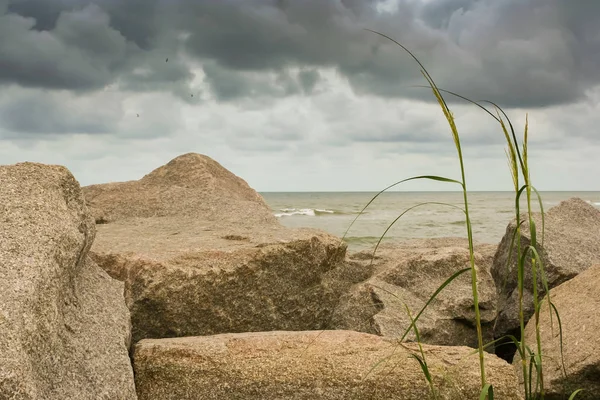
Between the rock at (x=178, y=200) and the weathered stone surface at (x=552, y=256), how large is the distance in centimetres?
205

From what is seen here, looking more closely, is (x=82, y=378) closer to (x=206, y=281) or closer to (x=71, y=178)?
(x=71, y=178)

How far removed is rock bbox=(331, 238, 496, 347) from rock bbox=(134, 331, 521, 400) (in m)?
0.96

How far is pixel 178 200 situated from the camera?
20.7ft

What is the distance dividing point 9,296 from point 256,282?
2020mm

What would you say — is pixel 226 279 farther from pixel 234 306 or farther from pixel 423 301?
pixel 423 301

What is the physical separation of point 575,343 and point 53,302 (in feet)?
9.23

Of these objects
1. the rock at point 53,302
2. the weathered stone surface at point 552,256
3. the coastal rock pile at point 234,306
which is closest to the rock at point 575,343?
the coastal rock pile at point 234,306

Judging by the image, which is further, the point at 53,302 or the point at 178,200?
the point at 178,200

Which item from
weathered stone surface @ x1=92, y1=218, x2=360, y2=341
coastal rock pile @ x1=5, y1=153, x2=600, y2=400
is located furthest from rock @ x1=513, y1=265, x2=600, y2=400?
weathered stone surface @ x1=92, y1=218, x2=360, y2=341

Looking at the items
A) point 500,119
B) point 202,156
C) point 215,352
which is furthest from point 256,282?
point 202,156

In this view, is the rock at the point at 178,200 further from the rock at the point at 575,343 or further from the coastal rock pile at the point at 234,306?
the rock at the point at 575,343

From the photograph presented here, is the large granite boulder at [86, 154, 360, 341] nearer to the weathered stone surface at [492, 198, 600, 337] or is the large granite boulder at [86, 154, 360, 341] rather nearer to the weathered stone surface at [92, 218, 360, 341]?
the weathered stone surface at [92, 218, 360, 341]

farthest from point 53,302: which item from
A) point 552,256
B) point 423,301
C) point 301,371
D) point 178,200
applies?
point 178,200

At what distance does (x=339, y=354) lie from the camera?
3.17m
